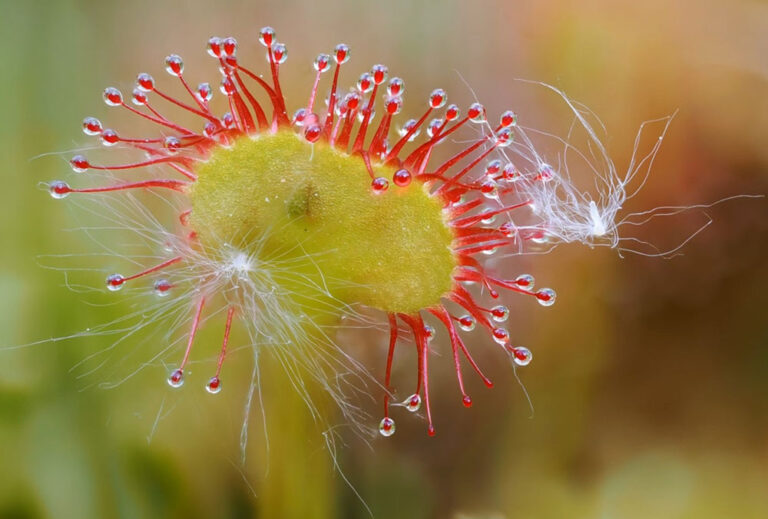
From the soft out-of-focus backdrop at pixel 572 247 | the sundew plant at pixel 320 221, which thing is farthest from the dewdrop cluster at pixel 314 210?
the soft out-of-focus backdrop at pixel 572 247

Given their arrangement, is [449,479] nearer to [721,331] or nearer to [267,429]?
[267,429]

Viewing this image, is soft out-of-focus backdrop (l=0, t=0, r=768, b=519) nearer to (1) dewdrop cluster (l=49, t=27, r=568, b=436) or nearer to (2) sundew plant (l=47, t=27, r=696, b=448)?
(2) sundew plant (l=47, t=27, r=696, b=448)

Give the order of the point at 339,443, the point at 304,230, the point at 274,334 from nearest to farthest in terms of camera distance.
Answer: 1. the point at 304,230
2. the point at 274,334
3. the point at 339,443

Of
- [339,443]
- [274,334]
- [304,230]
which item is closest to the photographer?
[304,230]

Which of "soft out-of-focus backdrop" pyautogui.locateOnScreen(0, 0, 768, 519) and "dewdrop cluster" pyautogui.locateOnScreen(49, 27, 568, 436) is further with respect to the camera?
"soft out-of-focus backdrop" pyautogui.locateOnScreen(0, 0, 768, 519)

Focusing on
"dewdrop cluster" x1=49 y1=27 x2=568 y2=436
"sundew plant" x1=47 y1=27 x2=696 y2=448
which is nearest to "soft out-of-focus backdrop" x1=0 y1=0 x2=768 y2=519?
"sundew plant" x1=47 y1=27 x2=696 y2=448

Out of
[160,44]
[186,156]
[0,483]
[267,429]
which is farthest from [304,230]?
[0,483]
